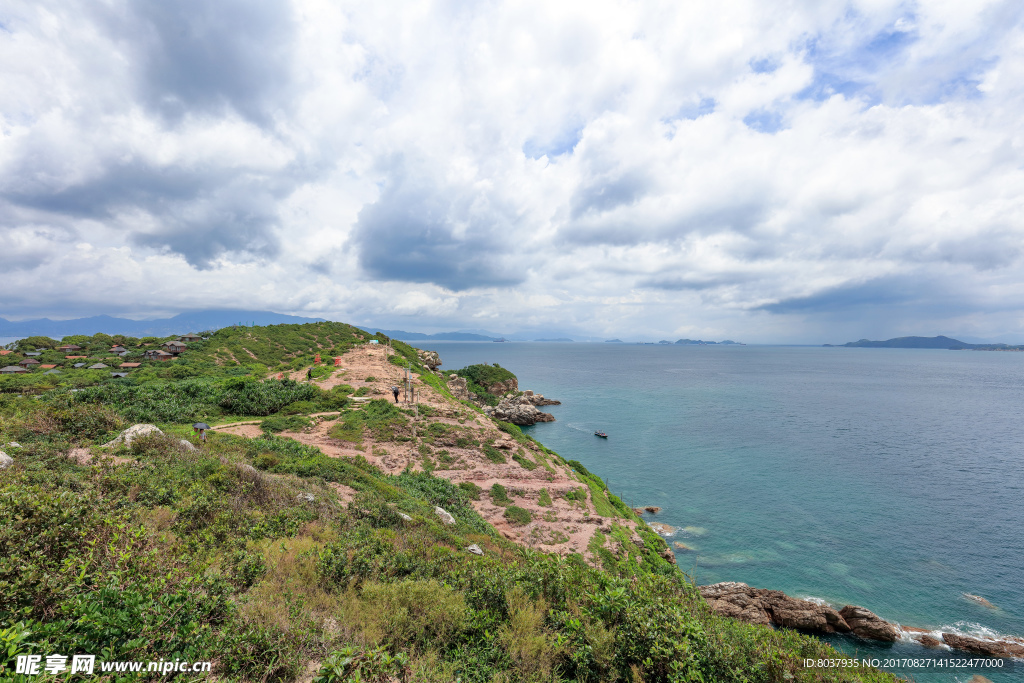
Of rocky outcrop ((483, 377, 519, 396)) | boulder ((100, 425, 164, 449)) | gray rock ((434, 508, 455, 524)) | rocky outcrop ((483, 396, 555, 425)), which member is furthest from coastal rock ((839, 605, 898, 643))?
rocky outcrop ((483, 377, 519, 396))

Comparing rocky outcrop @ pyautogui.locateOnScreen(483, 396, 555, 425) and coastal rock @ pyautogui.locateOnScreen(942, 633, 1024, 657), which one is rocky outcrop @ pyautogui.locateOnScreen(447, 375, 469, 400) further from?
coastal rock @ pyautogui.locateOnScreen(942, 633, 1024, 657)

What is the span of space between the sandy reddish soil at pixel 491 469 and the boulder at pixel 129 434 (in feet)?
24.6

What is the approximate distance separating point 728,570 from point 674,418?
45.5 m

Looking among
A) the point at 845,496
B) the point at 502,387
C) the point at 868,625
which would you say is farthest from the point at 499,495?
the point at 502,387

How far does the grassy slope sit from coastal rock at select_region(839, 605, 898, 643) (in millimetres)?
15660

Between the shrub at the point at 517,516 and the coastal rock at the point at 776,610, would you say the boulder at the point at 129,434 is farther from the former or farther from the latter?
the coastal rock at the point at 776,610

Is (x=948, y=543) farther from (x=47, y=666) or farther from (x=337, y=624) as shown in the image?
(x=47, y=666)

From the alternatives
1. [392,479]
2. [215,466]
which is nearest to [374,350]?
[392,479]

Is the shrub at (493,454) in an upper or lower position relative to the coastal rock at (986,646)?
upper

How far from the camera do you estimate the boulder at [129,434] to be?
49.7 ft

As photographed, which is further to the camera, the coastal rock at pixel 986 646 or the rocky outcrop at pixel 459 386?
the rocky outcrop at pixel 459 386

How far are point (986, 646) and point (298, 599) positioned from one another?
3382 centimetres

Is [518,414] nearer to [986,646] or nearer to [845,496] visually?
[845,496]

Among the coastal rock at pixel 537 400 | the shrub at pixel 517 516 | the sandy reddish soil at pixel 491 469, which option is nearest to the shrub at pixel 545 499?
the sandy reddish soil at pixel 491 469
